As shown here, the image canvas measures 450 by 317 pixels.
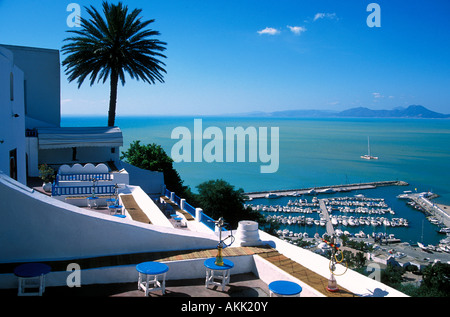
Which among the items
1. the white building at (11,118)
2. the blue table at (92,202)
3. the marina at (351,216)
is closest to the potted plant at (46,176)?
the white building at (11,118)

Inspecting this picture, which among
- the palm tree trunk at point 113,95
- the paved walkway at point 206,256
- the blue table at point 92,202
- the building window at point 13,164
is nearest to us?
the paved walkway at point 206,256

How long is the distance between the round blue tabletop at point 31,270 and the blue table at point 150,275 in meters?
1.58

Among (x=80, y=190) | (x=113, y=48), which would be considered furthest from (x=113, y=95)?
(x=80, y=190)

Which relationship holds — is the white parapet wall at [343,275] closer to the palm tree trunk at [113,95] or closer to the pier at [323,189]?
the palm tree trunk at [113,95]

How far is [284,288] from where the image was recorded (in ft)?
19.9

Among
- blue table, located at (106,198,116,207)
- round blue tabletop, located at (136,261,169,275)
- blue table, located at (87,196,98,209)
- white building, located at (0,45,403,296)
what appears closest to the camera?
round blue tabletop, located at (136,261,169,275)

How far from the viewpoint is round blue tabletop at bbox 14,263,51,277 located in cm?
620

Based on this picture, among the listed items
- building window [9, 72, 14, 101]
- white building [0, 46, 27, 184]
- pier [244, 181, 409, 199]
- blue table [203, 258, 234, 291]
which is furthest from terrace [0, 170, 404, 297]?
pier [244, 181, 409, 199]

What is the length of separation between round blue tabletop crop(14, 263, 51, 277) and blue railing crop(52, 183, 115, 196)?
896cm

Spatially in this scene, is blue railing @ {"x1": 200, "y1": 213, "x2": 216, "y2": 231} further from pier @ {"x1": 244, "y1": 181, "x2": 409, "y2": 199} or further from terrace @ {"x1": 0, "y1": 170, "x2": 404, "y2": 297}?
pier @ {"x1": 244, "y1": 181, "x2": 409, "y2": 199}

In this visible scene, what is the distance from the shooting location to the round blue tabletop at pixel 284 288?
19.4 ft
